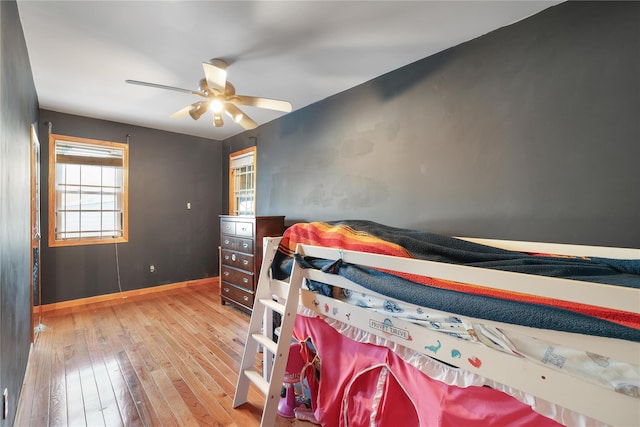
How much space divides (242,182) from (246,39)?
2.80 metres

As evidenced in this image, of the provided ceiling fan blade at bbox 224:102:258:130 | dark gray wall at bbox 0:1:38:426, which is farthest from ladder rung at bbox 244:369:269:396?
ceiling fan blade at bbox 224:102:258:130

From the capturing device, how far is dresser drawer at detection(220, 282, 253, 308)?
3.26 metres

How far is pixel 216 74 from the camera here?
6.36 feet

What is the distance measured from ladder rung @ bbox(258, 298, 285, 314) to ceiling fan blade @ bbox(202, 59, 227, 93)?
1.54 meters

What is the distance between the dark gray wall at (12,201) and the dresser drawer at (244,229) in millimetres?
1796

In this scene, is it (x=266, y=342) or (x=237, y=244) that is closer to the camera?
(x=266, y=342)

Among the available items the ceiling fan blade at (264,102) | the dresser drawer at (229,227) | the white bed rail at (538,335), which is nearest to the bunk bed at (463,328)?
the white bed rail at (538,335)

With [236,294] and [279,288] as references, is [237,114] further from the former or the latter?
[236,294]

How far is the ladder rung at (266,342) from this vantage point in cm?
159

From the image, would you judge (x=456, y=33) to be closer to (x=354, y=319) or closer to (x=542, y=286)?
(x=542, y=286)

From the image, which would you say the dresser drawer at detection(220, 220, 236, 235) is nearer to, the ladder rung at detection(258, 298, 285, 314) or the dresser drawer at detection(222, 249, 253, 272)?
the dresser drawer at detection(222, 249, 253, 272)

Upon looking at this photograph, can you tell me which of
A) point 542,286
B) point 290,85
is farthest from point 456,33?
point 542,286

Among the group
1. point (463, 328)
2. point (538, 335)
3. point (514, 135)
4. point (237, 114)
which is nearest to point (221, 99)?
point (237, 114)

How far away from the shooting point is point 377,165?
257 centimetres
